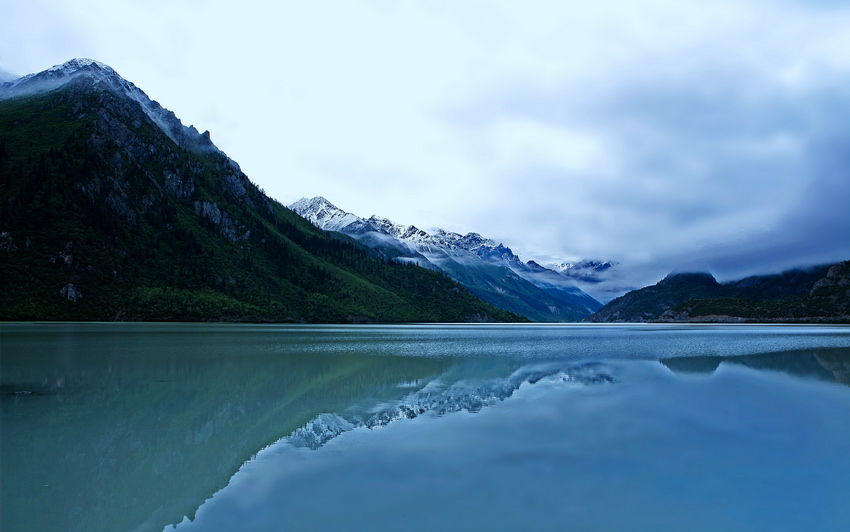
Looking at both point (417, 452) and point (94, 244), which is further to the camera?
point (94, 244)

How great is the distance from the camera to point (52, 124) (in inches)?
7648

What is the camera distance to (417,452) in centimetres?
1919

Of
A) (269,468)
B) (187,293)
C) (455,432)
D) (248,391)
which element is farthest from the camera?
(187,293)

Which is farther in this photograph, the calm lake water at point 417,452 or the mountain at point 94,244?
the mountain at point 94,244

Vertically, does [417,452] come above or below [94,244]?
below

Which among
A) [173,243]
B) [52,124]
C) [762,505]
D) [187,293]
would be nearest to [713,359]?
[762,505]

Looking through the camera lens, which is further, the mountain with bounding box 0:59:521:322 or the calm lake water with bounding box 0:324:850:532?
the mountain with bounding box 0:59:521:322

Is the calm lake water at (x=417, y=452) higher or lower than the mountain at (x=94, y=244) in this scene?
lower

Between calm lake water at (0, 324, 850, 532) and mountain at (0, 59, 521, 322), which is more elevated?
mountain at (0, 59, 521, 322)

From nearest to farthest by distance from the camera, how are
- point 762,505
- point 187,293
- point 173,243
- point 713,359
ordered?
1. point 762,505
2. point 713,359
3. point 187,293
4. point 173,243

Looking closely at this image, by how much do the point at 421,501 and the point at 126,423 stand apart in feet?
57.5

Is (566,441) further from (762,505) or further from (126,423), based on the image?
(126,423)

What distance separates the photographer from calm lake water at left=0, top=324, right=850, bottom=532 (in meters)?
13.5

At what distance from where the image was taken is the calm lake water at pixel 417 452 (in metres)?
13.5
